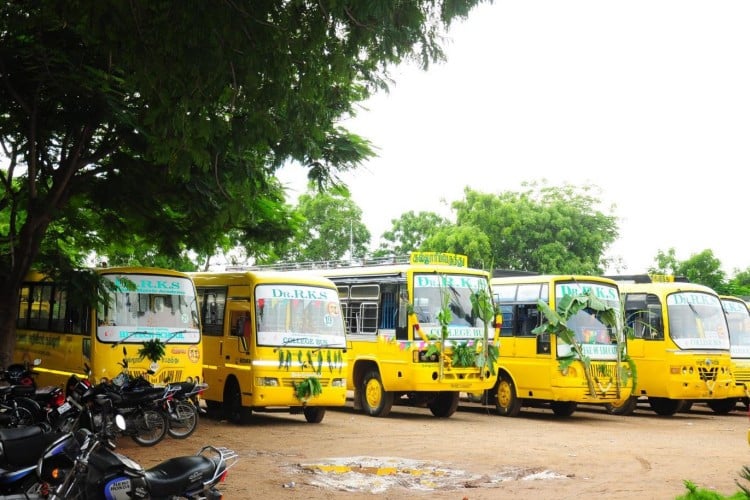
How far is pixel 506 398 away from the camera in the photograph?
66.0ft

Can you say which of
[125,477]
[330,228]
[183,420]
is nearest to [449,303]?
[183,420]

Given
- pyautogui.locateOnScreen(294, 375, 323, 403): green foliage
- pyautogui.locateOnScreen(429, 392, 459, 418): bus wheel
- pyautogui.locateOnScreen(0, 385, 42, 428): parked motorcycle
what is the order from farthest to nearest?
pyautogui.locateOnScreen(429, 392, 459, 418): bus wheel → pyautogui.locateOnScreen(294, 375, 323, 403): green foliage → pyautogui.locateOnScreen(0, 385, 42, 428): parked motorcycle

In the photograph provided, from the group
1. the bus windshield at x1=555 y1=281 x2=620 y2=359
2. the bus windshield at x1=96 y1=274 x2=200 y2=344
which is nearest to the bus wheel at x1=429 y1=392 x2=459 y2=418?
the bus windshield at x1=555 y1=281 x2=620 y2=359

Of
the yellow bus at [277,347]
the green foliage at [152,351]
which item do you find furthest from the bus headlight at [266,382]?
the green foliage at [152,351]

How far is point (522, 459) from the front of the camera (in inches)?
500

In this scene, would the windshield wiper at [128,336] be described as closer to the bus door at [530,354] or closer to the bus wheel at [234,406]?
the bus wheel at [234,406]

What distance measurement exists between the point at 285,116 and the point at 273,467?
4281mm

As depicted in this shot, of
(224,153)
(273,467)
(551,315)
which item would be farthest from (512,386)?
(224,153)

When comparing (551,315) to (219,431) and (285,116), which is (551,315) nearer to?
(219,431)

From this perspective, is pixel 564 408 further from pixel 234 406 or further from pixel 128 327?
pixel 128 327

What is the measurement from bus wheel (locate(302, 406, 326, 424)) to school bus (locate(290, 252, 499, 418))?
1588 mm

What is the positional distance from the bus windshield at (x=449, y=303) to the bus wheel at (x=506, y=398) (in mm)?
1930

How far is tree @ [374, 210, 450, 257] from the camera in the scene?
55822 mm

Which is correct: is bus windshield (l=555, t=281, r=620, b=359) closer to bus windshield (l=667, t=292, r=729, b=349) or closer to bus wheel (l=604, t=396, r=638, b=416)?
bus windshield (l=667, t=292, r=729, b=349)
